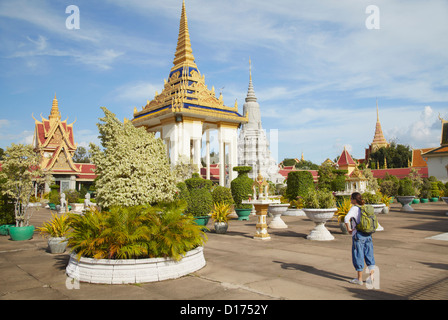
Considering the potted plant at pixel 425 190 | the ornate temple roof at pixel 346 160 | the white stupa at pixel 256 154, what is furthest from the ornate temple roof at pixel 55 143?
the potted plant at pixel 425 190

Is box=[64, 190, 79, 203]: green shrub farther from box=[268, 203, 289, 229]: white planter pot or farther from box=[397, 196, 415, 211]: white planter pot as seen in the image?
box=[397, 196, 415, 211]: white planter pot

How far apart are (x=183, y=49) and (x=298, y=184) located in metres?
20.6

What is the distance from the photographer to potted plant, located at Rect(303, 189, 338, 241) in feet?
33.4

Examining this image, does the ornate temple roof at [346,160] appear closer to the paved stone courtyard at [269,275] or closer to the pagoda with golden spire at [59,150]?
the pagoda with golden spire at [59,150]

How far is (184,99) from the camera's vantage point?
2942 cm

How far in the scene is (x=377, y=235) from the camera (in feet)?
37.4

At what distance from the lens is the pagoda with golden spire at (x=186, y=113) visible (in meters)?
29.5

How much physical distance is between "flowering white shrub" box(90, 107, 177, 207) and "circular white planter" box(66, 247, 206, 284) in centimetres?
199

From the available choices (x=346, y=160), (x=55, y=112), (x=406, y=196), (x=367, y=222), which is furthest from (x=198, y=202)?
(x=346, y=160)

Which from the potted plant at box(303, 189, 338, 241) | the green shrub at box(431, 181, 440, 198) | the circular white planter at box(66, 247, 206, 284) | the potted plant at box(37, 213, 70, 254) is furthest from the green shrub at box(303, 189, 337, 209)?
the green shrub at box(431, 181, 440, 198)
